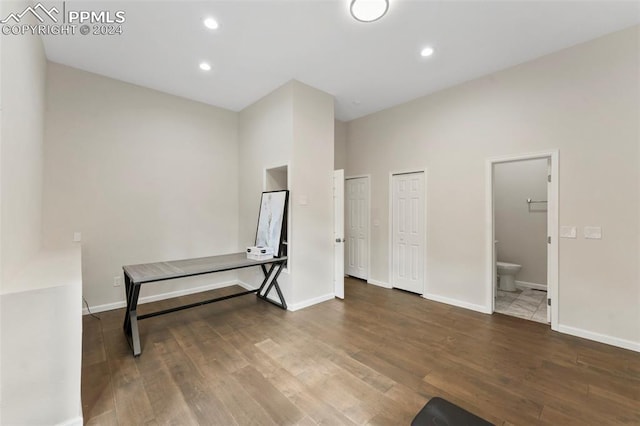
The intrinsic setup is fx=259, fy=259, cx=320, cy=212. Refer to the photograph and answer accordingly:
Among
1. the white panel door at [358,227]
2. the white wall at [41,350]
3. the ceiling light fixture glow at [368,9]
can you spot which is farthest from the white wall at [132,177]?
the ceiling light fixture glow at [368,9]

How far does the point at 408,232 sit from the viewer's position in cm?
448

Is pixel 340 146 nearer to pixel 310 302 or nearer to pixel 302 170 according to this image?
pixel 302 170

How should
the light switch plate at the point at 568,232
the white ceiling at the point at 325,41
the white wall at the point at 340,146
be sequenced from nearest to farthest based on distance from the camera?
the white ceiling at the point at 325,41, the light switch plate at the point at 568,232, the white wall at the point at 340,146

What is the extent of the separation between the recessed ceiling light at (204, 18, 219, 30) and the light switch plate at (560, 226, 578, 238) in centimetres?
439

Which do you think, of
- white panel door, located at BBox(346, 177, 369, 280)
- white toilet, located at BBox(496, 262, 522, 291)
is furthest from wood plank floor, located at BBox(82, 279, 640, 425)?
white panel door, located at BBox(346, 177, 369, 280)

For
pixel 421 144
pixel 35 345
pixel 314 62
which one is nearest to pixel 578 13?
pixel 421 144

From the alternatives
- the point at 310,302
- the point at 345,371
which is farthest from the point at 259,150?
the point at 345,371

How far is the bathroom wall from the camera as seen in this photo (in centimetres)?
469

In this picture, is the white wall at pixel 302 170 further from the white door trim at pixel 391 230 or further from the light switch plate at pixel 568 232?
the light switch plate at pixel 568 232

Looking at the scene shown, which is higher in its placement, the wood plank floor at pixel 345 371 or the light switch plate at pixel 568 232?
the light switch plate at pixel 568 232

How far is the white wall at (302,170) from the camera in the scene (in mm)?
3695

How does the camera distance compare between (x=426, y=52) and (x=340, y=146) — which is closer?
(x=426, y=52)

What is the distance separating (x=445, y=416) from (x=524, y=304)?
3.24m

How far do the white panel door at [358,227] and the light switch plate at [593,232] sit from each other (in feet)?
9.83
